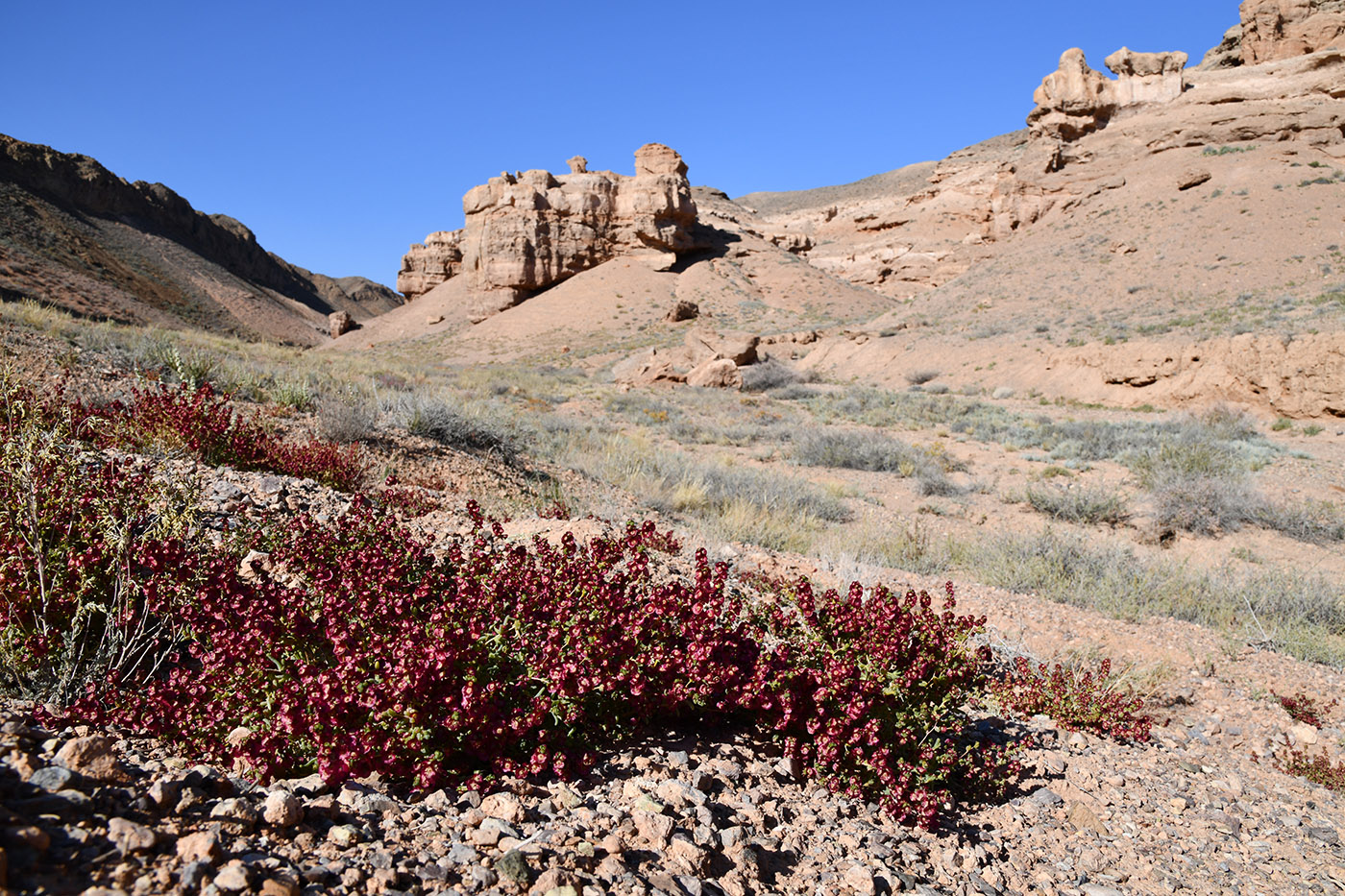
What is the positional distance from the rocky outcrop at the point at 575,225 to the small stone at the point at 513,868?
47.2 meters

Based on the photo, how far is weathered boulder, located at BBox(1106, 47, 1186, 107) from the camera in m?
38.1

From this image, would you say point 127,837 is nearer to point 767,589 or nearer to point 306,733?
point 306,733

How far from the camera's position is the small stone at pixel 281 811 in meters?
1.64

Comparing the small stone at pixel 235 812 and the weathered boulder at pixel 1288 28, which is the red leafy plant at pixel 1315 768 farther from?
the weathered boulder at pixel 1288 28

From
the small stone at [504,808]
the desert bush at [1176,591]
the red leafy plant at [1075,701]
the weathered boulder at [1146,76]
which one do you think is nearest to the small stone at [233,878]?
the small stone at [504,808]

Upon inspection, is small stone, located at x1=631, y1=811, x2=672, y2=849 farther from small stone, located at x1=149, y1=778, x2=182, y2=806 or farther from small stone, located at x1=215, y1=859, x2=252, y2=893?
small stone, located at x1=149, y1=778, x2=182, y2=806

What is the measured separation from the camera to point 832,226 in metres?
60.2

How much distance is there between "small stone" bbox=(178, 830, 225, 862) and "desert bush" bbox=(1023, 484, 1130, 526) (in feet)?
31.4

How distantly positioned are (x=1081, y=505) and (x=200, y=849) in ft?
32.2

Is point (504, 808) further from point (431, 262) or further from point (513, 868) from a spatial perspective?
point (431, 262)

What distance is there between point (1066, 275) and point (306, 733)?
36311 millimetres

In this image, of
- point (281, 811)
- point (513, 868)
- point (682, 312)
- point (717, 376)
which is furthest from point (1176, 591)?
point (682, 312)

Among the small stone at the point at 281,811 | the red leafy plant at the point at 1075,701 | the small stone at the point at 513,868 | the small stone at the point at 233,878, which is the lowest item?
the red leafy plant at the point at 1075,701

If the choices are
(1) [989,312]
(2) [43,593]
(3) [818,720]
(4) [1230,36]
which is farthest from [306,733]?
(4) [1230,36]
